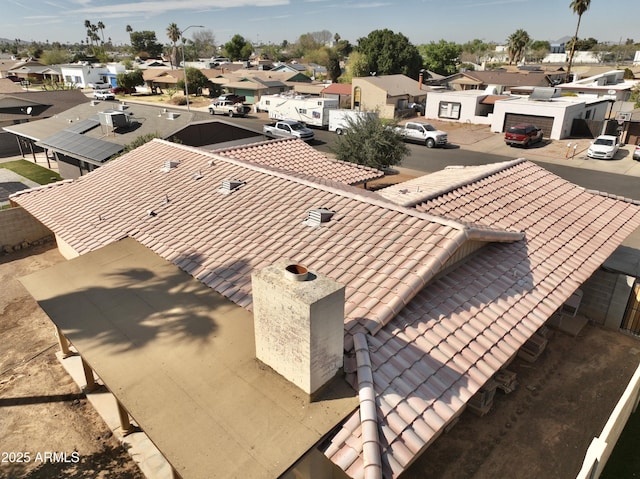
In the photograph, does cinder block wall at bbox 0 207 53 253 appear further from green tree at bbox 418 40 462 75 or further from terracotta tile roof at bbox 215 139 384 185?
green tree at bbox 418 40 462 75

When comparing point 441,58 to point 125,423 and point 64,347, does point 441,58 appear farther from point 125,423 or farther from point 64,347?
point 125,423

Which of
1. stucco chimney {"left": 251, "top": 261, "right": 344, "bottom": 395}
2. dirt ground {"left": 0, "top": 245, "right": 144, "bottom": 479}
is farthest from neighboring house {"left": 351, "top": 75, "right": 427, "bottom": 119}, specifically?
stucco chimney {"left": 251, "top": 261, "right": 344, "bottom": 395}

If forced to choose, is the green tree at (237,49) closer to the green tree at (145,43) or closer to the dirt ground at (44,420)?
the green tree at (145,43)

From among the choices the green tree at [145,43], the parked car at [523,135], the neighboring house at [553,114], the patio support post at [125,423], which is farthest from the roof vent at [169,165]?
the green tree at [145,43]

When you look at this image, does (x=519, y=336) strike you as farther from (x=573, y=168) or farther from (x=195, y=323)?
(x=573, y=168)

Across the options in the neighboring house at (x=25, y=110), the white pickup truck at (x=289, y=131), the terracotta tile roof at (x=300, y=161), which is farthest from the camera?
the neighboring house at (x=25, y=110)
